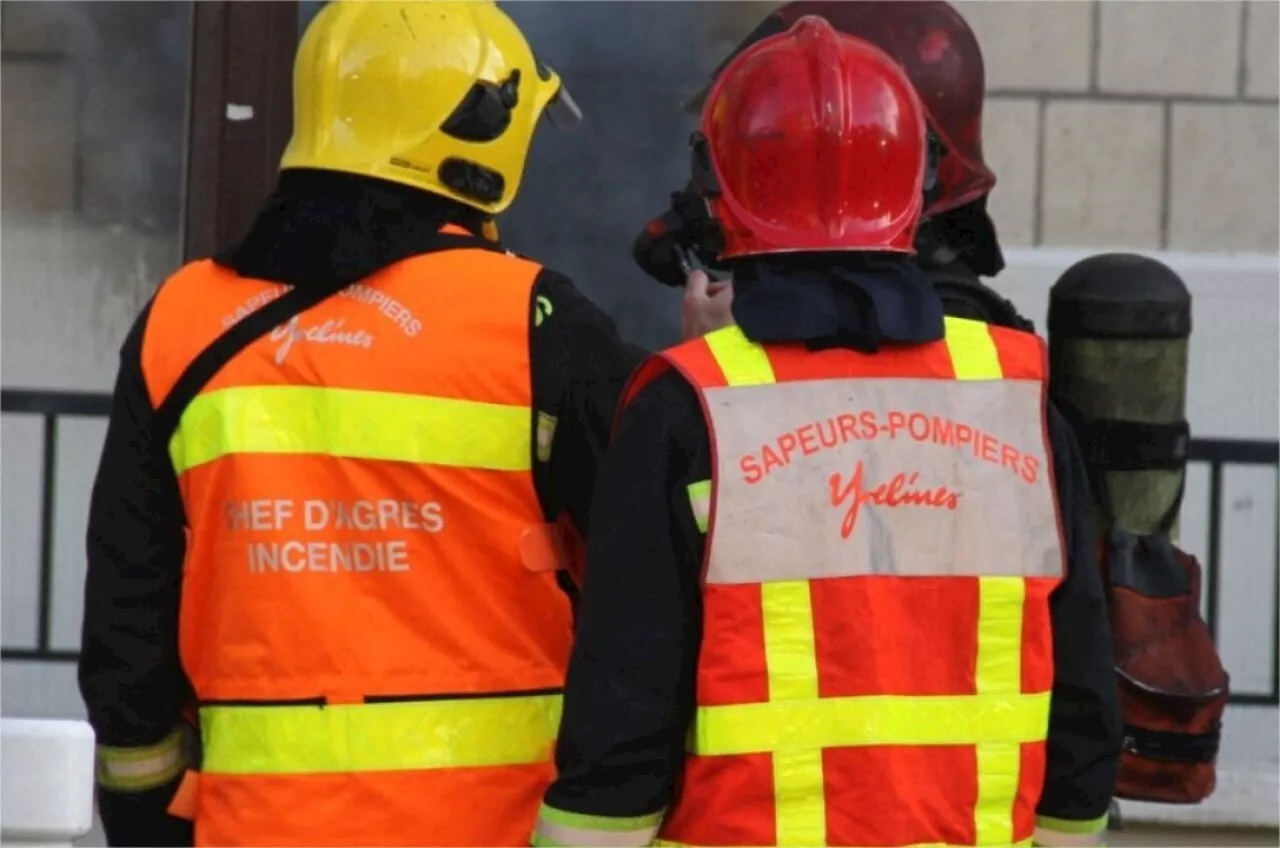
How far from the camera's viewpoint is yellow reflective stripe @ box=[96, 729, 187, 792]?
3436 mm

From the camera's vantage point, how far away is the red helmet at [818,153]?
2896 millimetres

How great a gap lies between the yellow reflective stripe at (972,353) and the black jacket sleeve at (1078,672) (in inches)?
4.7

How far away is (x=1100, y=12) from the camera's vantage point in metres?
5.53

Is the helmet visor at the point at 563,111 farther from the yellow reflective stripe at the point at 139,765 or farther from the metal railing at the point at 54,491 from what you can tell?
the metal railing at the point at 54,491

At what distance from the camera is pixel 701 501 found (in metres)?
2.72

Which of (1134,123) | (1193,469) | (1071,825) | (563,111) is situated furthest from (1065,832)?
(1134,123)

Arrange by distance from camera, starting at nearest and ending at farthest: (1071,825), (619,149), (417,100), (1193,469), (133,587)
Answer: (1071,825) < (133,587) < (417,100) < (1193,469) < (619,149)

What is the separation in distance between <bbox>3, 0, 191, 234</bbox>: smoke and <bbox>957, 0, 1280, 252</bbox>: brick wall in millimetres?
1954

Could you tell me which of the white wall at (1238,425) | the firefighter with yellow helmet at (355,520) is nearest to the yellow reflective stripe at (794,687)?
the firefighter with yellow helmet at (355,520)

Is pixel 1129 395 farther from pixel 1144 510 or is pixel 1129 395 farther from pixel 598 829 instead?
pixel 598 829

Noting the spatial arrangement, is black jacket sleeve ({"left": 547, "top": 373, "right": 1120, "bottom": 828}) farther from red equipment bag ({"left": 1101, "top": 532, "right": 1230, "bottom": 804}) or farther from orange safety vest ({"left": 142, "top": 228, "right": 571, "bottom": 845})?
red equipment bag ({"left": 1101, "top": 532, "right": 1230, "bottom": 804})

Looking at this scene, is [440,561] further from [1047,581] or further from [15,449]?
[15,449]

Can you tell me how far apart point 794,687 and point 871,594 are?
5.7 inches

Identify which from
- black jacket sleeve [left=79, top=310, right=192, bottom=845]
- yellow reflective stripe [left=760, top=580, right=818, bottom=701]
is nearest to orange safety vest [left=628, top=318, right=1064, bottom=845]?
yellow reflective stripe [left=760, top=580, right=818, bottom=701]
